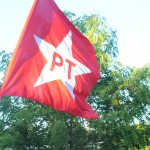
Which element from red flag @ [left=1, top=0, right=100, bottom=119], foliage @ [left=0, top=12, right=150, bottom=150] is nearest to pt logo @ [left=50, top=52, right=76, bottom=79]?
red flag @ [left=1, top=0, right=100, bottom=119]

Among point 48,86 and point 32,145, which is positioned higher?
point 32,145

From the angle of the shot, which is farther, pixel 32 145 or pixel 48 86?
pixel 32 145

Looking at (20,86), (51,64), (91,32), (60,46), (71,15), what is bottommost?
(20,86)

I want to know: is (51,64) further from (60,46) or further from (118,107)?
(118,107)

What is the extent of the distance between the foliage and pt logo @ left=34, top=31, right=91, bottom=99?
784 cm

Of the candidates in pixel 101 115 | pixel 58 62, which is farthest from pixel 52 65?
pixel 101 115

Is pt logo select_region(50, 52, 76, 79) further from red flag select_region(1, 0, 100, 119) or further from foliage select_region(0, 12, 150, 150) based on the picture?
foliage select_region(0, 12, 150, 150)

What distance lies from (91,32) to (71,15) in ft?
5.28

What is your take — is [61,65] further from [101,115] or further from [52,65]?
[101,115]

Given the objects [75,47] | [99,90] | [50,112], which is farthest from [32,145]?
[75,47]

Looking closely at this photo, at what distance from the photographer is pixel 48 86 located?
657 cm

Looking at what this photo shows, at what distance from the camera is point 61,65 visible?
22.9 ft

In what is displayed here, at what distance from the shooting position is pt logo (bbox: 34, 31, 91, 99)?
22.0 ft

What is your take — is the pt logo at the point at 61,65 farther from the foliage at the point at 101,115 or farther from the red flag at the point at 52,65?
the foliage at the point at 101,115
